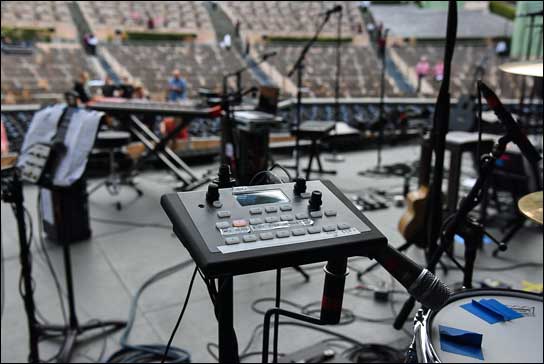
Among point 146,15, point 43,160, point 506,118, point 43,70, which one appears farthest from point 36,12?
point 506,118

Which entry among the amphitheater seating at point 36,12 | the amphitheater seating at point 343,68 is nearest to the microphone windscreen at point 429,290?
the amphitheater seating at point 343,68

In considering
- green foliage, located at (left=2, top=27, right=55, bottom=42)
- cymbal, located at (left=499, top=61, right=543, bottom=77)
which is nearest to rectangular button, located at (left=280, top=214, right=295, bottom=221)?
cymbal, located at (left=499, top=61, right=543, bottom=77)

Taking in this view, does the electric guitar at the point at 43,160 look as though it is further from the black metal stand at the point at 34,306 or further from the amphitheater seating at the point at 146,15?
the amphitheater seating at the point at 146,15

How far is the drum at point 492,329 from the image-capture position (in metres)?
0.83

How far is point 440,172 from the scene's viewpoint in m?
1.54

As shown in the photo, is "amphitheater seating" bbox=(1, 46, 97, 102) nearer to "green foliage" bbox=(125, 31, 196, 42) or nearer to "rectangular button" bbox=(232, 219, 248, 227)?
"green foliage" bbox=(125, 31, 196, 42)

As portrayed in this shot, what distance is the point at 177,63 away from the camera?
1327 cm

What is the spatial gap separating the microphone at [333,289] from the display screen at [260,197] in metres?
0.13

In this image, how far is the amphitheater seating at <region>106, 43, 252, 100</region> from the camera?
11914mm

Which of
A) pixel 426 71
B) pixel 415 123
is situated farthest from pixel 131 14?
pixel 415 123

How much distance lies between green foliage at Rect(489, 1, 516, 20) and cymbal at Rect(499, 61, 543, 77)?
1617 cm

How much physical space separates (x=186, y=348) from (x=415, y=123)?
16.9 feet

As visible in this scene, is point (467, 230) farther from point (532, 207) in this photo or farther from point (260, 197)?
point (260, 197)

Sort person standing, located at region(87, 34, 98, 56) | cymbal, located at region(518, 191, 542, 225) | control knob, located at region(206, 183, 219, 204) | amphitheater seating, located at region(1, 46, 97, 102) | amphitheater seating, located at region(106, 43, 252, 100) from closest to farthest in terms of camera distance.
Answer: control knob, located at region(206, 183, 219, 204) < cymbal, located at region(518, 191, 542, 225) < amphitheater seating, located at region(1, 46, 97, 102) < amphitheater seating, located at region(106, 43, 252, 100) < person standing, located at region(87, 34, 98, 56)
